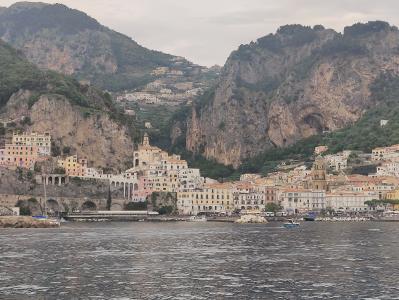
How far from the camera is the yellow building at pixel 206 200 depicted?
18675 cm

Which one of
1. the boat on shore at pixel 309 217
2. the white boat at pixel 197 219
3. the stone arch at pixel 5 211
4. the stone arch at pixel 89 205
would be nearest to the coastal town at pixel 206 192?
the stone arch at pixel 89 205

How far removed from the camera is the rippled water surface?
55.8 meters

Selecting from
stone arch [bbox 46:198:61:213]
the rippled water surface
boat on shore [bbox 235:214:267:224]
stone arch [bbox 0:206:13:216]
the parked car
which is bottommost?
the rippled water surface

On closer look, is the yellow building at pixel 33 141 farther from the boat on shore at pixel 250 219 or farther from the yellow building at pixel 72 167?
the boat on shore at pixel 250 219

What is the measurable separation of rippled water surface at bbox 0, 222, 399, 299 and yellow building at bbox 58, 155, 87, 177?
80614 millimetres

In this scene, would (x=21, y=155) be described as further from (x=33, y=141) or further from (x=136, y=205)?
(x=136, y=205)

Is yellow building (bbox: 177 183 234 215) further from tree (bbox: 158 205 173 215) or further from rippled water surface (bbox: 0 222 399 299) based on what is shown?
rippled water surface (bbox: 0 222 399 299)

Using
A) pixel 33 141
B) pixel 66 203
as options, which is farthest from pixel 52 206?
pixel 33 141

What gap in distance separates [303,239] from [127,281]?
4768cm

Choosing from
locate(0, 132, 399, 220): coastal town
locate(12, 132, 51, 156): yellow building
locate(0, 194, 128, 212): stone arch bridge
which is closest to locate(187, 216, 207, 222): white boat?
locate(0, 132, 399, 220): coastal town

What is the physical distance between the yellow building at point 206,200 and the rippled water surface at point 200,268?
78910 mm

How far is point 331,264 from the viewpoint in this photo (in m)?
71.9

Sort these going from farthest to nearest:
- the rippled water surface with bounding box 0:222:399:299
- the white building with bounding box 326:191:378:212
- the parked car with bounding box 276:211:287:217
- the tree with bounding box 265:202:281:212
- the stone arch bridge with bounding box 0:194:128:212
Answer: the white building with bounding box 326:191:378:212 < the tree with bounding box 265:202:281:212 < the parked car with bounding box 276:211:287:217 < the stone arch bridge with bounding box 0:194:128:212 < the rippled water surface with bounding box 0:222:399:299

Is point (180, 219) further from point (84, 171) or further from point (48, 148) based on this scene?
point (48, 148)
